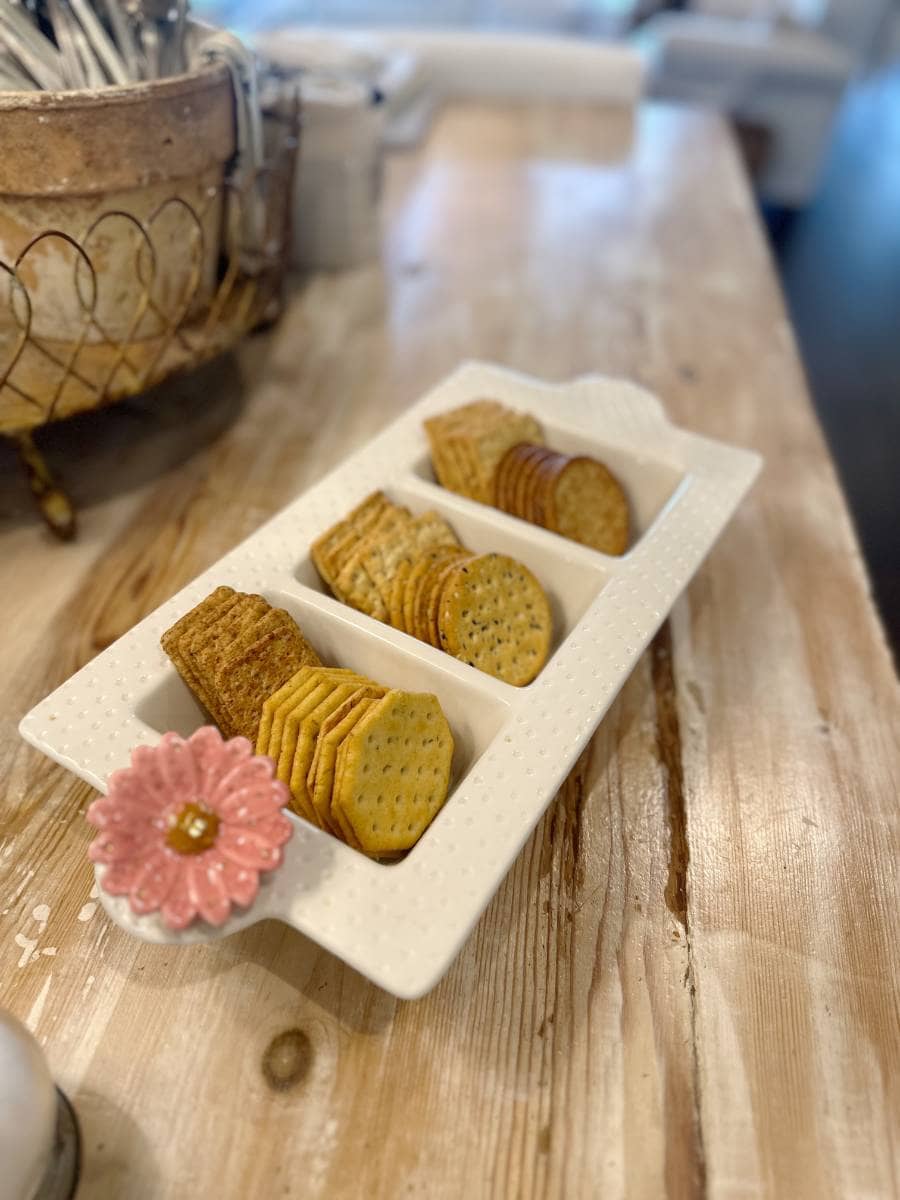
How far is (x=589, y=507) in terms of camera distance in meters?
0.60

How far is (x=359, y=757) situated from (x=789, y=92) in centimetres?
291

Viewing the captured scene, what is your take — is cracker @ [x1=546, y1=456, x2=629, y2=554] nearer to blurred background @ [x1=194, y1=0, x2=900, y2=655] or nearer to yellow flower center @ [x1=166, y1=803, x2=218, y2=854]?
yellow flower center @ [x1=166, y1=803, x2=218, y2=854]

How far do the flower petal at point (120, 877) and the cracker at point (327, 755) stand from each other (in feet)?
0.28

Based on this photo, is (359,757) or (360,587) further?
(360,587)

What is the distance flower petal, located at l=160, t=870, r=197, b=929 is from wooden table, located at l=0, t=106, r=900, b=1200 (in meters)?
0.11

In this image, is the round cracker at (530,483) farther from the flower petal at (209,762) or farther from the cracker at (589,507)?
the flower petal at (209,762)

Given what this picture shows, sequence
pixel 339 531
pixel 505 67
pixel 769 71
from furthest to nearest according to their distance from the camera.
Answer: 1. pixel 769 71
2. pixel 505 67
3. pixel 339 531

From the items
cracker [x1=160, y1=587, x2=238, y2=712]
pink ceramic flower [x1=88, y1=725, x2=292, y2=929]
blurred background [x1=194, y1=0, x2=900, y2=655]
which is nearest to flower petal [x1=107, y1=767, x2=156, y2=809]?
pink ceramic flower [x1=88, y1=725, x2=292, y2=929]

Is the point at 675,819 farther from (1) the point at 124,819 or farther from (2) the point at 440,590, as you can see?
(1) the point at 124,819

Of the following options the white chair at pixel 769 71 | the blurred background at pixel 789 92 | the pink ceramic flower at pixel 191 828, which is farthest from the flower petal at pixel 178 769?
the white chair at pixel 769 71

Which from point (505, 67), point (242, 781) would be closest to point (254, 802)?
point (242, 781)

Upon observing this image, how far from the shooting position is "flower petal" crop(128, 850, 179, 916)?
1.10 ft

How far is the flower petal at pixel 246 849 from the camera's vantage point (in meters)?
0.34

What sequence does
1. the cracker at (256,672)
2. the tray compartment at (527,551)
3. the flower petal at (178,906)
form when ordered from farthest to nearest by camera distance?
the tray compartment at (527,551)
the cracker at (256,672)
the flower petal at (178,906)
